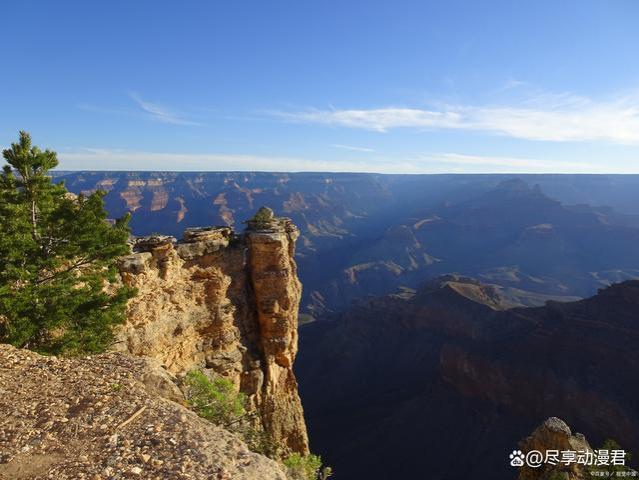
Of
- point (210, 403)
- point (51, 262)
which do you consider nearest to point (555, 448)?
point (210, 403)

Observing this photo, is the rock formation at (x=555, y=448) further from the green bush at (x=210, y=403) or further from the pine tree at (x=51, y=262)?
the pine tree at (x=51, y=262)

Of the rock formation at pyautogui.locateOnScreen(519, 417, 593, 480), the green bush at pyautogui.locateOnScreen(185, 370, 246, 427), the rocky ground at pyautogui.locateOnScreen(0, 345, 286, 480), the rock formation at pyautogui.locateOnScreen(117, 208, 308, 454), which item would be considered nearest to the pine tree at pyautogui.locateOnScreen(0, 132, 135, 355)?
the rock formation at pyautogui.locateOnScreen(117, 208, 308, 454)

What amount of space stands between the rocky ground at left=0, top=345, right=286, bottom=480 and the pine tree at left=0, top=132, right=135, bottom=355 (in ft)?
9.68

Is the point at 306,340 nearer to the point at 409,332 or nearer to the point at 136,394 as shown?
the point at 409,332

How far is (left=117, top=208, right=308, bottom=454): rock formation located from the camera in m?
19.1

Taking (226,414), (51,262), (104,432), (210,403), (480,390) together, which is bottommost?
(480,390)

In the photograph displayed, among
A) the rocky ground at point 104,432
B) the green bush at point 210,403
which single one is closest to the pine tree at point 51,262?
the rocky ground at point 104,432

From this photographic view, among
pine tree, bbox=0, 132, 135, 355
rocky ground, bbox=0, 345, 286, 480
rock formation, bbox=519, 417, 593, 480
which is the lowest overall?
rock formation, bbox=519, 417, 593, 480

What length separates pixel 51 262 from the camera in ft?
48.8

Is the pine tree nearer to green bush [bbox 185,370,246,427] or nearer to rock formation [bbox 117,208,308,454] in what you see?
rock formation [bbox 117,208,308,454]

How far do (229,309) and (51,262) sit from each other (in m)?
9.75

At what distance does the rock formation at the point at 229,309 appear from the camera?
1912cm

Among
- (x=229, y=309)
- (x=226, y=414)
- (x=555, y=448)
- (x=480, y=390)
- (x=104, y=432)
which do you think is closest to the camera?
(x=104, y=432)

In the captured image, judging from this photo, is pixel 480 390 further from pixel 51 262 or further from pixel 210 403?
pixel 51 262
